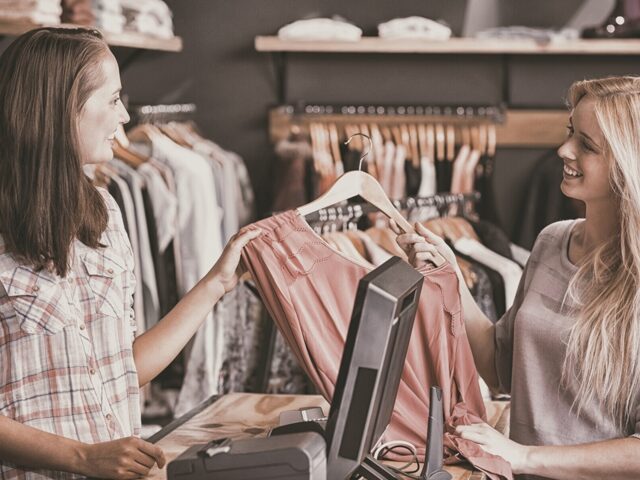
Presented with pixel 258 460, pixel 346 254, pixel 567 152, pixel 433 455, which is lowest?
pixel 433 455

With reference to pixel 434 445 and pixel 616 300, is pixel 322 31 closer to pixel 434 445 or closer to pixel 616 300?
pixel 616 300

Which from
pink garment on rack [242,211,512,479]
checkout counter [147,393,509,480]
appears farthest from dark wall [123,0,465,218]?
pink garment on rack [242,211,512,479]

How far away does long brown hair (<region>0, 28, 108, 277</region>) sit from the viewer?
1802mm

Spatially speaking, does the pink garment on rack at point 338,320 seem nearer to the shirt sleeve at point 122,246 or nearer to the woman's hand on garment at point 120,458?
the shirt sleeve at point 122,246

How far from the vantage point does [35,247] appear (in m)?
1.81

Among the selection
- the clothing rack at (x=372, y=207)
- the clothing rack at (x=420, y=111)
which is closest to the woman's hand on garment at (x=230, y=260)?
the clothing rack at (x=372, y=207)

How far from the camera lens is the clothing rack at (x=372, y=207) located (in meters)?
2.58

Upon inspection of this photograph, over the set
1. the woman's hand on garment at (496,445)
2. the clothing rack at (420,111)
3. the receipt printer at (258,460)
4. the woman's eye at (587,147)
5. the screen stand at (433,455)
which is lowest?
the woman's hand on garment at (496,445)

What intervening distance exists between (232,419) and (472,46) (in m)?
2.73

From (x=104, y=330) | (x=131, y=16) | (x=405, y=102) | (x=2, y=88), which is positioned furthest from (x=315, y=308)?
(x=405, y=102)

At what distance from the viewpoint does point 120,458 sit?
1681mm

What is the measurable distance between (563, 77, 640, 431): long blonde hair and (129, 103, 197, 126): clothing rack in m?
2.78

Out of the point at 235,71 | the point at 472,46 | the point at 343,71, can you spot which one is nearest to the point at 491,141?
the point at 472,46

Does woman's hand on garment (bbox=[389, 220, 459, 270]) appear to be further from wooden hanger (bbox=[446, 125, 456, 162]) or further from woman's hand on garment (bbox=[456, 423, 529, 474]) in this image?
wooden hanger (bbox=[446, 125, 456, 162])
